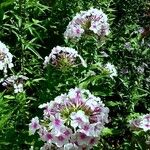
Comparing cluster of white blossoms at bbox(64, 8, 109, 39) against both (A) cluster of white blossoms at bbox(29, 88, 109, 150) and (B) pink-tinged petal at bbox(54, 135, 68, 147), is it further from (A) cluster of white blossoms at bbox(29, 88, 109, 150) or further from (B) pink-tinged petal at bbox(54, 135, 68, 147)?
(B) pink-tinged petal at bbox(54, 135, 68, 147)

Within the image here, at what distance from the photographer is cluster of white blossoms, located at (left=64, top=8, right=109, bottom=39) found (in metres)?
4.42

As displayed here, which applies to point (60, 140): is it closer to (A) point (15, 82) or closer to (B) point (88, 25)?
(A) point (15, 82)

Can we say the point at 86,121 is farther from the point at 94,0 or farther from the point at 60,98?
the point at 94,0

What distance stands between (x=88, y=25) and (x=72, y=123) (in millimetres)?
1380

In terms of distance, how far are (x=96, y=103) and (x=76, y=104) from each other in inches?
5.3

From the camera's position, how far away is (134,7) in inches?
214

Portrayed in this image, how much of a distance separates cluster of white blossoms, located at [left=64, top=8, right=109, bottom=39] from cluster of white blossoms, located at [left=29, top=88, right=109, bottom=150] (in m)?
1.00

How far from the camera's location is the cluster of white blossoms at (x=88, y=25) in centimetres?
442

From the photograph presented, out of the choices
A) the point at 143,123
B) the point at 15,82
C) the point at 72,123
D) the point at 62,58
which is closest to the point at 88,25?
the point at 62,58

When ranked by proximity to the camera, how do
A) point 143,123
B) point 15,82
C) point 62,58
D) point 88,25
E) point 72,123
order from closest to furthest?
point 72,123 → point 143,123 → point 62,58 → point 15,82 → point 88,25

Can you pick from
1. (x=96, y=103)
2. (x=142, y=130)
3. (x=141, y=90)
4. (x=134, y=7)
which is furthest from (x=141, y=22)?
(x=96, y=103)

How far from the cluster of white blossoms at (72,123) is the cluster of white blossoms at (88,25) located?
1.00 m

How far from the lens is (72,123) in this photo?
3303mm

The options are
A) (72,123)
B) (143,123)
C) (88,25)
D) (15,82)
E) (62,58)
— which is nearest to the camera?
(72,123)
